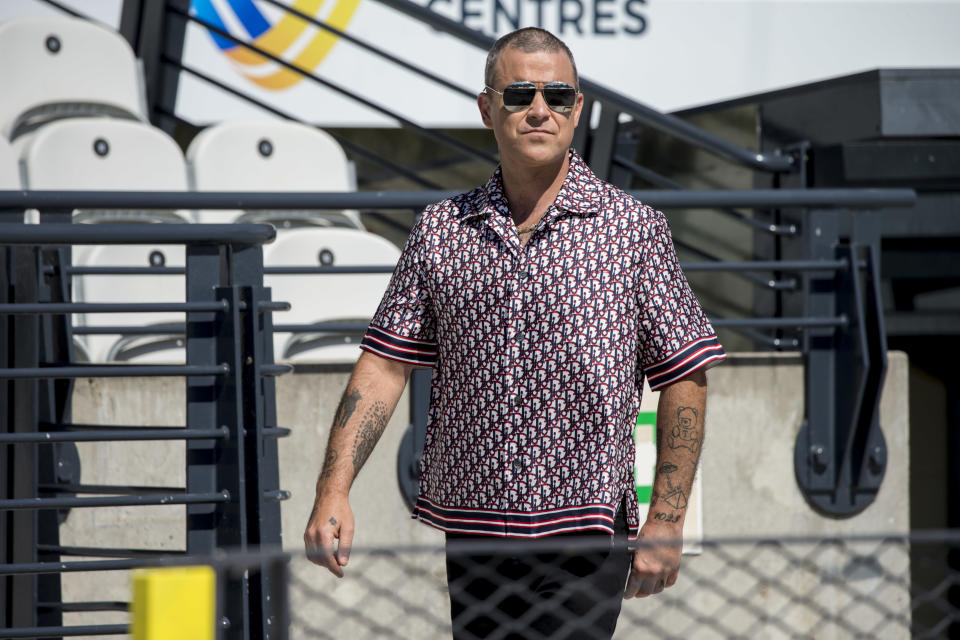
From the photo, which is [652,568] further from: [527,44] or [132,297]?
[132,297]

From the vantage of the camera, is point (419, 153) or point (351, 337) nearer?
point (351, 337)

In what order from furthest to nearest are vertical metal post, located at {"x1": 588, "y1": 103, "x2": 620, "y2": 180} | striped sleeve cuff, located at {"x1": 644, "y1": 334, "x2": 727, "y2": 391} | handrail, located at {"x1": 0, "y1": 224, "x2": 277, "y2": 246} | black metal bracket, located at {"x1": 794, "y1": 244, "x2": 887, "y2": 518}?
1. vertical metal post, located at {"x1": 588, "y1": 103, "x2": 620, "y2": 180}
2. black metal bracket, located at {"x1": 794, "y1": 244, "x2": 887, "y2": 518}
3. handrail, located at {"x1": 0, "y1": 224, "x2": 277, "y2": 246}
4. striped sleeve cuff, located at {"x1": 644, "y1": 334, "x2": 727, "y2": 391}

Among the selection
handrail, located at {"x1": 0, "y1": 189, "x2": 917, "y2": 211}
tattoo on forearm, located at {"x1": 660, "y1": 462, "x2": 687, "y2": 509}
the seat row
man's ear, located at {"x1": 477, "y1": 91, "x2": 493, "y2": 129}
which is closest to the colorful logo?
the seat row

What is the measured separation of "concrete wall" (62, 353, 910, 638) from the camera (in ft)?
14.3

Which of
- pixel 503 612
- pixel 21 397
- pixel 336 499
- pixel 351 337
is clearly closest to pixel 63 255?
pixel 21 397

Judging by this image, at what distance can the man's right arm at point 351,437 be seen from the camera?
244 cm

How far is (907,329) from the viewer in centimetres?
547

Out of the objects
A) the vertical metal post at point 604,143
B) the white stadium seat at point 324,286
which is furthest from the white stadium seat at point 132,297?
the vertical metal post at point 604,143

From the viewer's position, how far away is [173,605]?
3.92 feet

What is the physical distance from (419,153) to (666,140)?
166cm

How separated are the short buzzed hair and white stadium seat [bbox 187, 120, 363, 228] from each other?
3379 mm

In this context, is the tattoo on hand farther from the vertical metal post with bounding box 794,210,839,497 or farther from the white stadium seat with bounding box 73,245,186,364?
the white stadium seat with bounding box 73,245,186,364

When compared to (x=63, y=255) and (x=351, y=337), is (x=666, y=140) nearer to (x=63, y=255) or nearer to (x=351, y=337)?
(x=351, y=337)

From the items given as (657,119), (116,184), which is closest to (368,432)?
(657,119)
